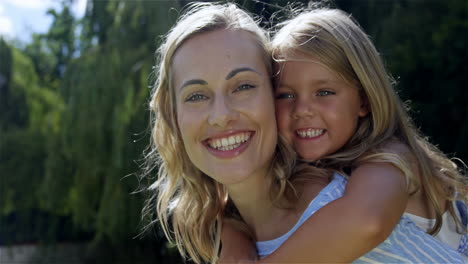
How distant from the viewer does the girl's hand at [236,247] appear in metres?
1.57

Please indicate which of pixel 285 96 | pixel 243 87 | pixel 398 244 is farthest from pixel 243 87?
pixel 398 244

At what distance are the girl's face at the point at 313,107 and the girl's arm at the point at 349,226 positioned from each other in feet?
1.22

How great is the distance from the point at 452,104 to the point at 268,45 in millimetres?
3574

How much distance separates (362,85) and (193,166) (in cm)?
64

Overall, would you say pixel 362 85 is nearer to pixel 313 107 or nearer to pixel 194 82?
pixel 313 107

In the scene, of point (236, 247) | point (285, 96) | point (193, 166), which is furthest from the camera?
point (193, 166)

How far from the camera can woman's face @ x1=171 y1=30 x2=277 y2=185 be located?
155cm

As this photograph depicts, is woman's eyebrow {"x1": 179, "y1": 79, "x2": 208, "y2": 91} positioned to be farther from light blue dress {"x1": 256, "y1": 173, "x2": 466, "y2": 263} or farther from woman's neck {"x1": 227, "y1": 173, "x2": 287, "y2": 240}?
light blue dress {"x1": 256, "y1": 173, "x2": 466, "y2": 263}

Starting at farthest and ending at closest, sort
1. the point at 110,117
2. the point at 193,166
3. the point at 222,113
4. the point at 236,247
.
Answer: the point at 110,117, the point at 193,166, the point at 236,247, the point at 222,113

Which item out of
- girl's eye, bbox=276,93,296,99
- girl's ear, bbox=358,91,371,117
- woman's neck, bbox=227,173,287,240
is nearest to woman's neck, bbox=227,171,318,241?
woman's neck, bbox=227,173,287,240

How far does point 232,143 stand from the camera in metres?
1.56

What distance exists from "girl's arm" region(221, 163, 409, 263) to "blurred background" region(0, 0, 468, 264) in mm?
2275

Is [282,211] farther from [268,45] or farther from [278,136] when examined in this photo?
[268,45]

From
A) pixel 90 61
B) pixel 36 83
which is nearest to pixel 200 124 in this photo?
pixel 90 61
